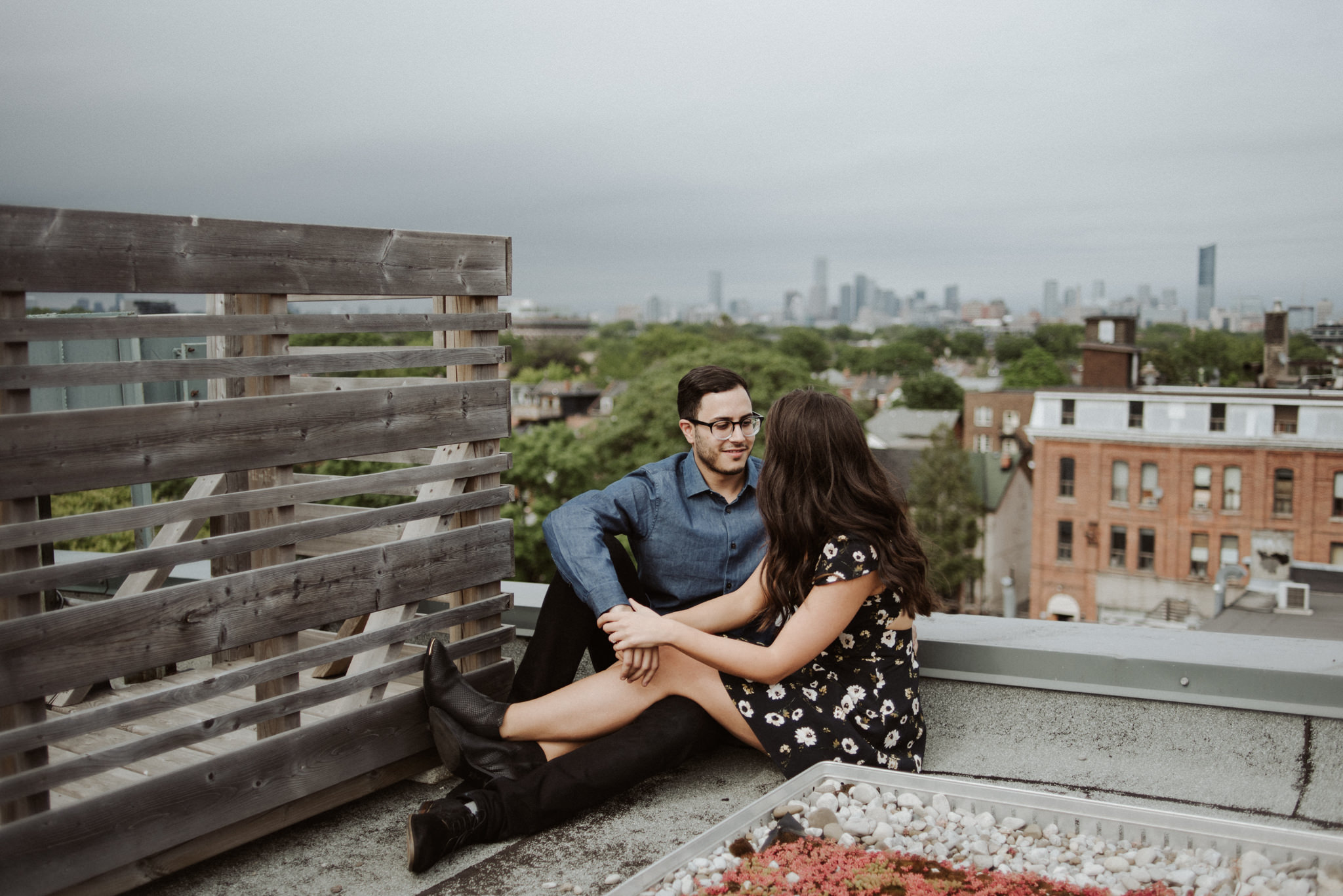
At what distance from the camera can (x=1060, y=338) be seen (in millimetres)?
126312

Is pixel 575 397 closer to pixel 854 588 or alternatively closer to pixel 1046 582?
pixel 1046 582

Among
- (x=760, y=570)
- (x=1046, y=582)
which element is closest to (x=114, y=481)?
(x=760, y=570)

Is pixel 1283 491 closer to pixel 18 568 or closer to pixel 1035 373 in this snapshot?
pixel 18 568

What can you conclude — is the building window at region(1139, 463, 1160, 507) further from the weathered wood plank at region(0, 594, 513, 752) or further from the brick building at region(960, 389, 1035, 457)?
the weathered wood plank at region(0, 594, 513, 752)

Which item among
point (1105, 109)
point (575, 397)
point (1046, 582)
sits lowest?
point (1046, 582)

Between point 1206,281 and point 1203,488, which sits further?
point 1206,281

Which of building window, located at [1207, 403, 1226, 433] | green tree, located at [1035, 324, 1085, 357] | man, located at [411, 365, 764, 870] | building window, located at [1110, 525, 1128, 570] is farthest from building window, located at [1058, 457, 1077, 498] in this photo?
green tree, located at [1035, 324, 1085, 357]

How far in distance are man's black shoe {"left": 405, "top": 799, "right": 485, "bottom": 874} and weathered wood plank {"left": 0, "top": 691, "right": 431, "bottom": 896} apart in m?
0.39

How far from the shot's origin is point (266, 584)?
2797 millimetres

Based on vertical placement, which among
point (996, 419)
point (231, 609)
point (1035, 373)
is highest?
point (231, 609)

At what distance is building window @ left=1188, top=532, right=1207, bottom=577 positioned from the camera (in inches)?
1634

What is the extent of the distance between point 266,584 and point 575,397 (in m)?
83.5

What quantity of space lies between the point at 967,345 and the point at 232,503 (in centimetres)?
15221

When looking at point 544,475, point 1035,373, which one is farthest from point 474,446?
point 1035,373
